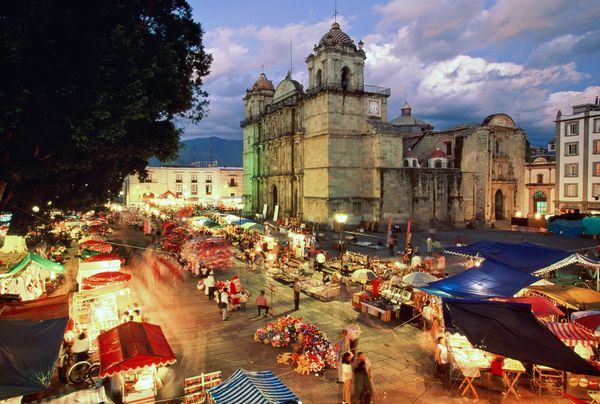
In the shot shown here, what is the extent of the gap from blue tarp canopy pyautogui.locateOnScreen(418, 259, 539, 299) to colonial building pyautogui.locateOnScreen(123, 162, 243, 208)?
5606 centimetres

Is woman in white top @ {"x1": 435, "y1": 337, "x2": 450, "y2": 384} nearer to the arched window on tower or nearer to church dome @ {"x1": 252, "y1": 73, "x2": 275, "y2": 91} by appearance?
the arched window on tower

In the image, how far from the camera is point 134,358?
7.57m

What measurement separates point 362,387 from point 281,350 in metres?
3.86

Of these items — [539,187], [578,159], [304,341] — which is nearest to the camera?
[304,341]

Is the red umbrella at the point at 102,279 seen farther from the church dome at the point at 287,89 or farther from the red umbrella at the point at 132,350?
the church dome at the point at 287,89

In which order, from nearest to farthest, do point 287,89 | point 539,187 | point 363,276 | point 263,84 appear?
point 363,276 < point 539,187 < point 287,89 < point 263,84

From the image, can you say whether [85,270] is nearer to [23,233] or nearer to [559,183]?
[23,233]

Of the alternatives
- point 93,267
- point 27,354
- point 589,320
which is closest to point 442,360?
point 589,320

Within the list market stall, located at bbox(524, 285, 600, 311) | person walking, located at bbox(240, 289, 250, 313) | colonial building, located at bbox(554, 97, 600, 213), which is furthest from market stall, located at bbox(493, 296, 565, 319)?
colonial building, located at bbox(554, 97, 600, 213)

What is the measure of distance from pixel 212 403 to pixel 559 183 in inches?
1802

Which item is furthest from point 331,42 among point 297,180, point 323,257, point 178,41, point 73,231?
point 73,231

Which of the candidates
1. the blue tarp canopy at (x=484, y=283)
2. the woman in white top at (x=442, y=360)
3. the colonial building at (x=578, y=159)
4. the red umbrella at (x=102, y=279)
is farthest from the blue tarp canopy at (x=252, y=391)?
the colonial building at (x=578, y=159)

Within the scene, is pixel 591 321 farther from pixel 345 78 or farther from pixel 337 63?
pixel 345 78

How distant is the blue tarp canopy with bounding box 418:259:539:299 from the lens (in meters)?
11.1
